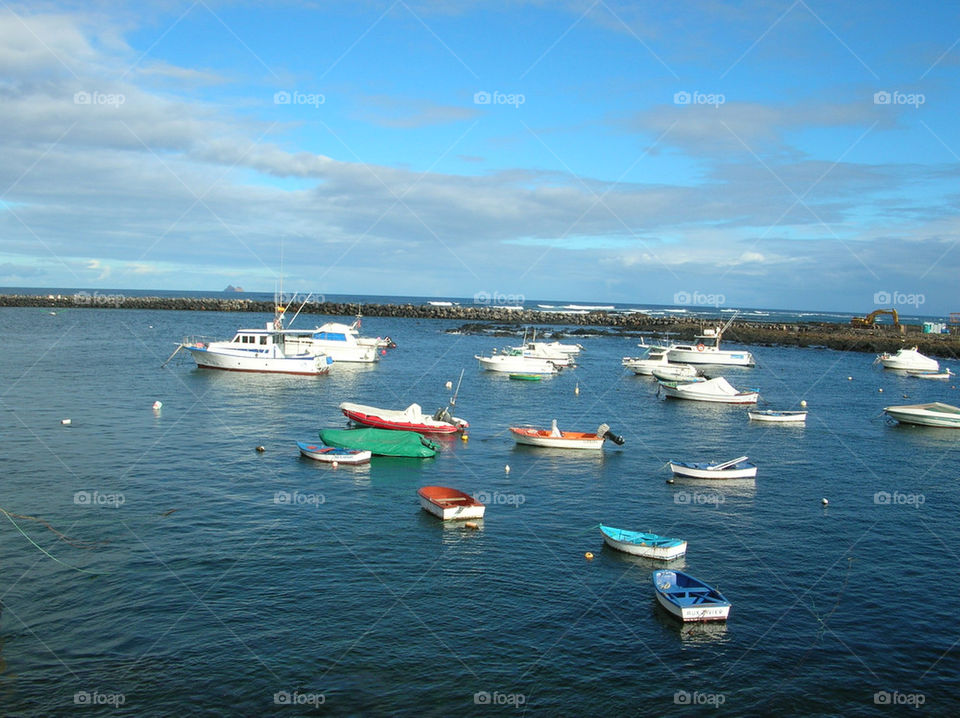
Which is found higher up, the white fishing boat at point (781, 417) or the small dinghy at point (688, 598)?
the white fishing boat at point (781, 417)

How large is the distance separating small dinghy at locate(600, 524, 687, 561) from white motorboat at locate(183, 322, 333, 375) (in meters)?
43.2

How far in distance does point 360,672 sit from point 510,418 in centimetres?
3042

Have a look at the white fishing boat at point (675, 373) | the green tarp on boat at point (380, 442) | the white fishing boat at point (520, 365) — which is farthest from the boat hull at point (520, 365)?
the green tarp on boat at point (380, 442)

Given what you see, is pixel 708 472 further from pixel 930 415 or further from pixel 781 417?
pixel 930 415

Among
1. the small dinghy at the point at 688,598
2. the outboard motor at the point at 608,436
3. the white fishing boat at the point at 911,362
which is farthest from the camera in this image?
the white fishing boat at the point at 911,362

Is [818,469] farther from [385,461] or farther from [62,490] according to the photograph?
[62,490]

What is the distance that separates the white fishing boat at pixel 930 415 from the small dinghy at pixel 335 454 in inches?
1391

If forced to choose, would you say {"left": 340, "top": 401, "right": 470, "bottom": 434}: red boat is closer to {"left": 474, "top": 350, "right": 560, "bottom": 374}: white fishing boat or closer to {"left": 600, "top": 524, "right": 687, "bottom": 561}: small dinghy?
{"left": 600, "top": 524, "right": 687, "bottom": 561}: small dinghy

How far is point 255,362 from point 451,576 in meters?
44.6

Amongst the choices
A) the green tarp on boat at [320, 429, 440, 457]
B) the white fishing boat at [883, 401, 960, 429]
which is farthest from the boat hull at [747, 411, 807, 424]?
the green tarp on boat at [320, 429, 440, 457]

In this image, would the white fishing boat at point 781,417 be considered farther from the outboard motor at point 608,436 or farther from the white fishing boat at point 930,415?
the outboard motor at point 608,436

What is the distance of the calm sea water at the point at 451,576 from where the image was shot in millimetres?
15820

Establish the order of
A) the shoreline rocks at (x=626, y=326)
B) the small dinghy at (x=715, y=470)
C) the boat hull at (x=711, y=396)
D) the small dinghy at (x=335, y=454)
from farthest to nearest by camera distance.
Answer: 1. the shoreline rocks at (x=626, y=326)
2. the boat hull at (x=711, y=396)
3. the small dinghy at (x=335, y=454)
4. the small dinghy at (x=715, y=470)

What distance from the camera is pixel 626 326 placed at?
155m
